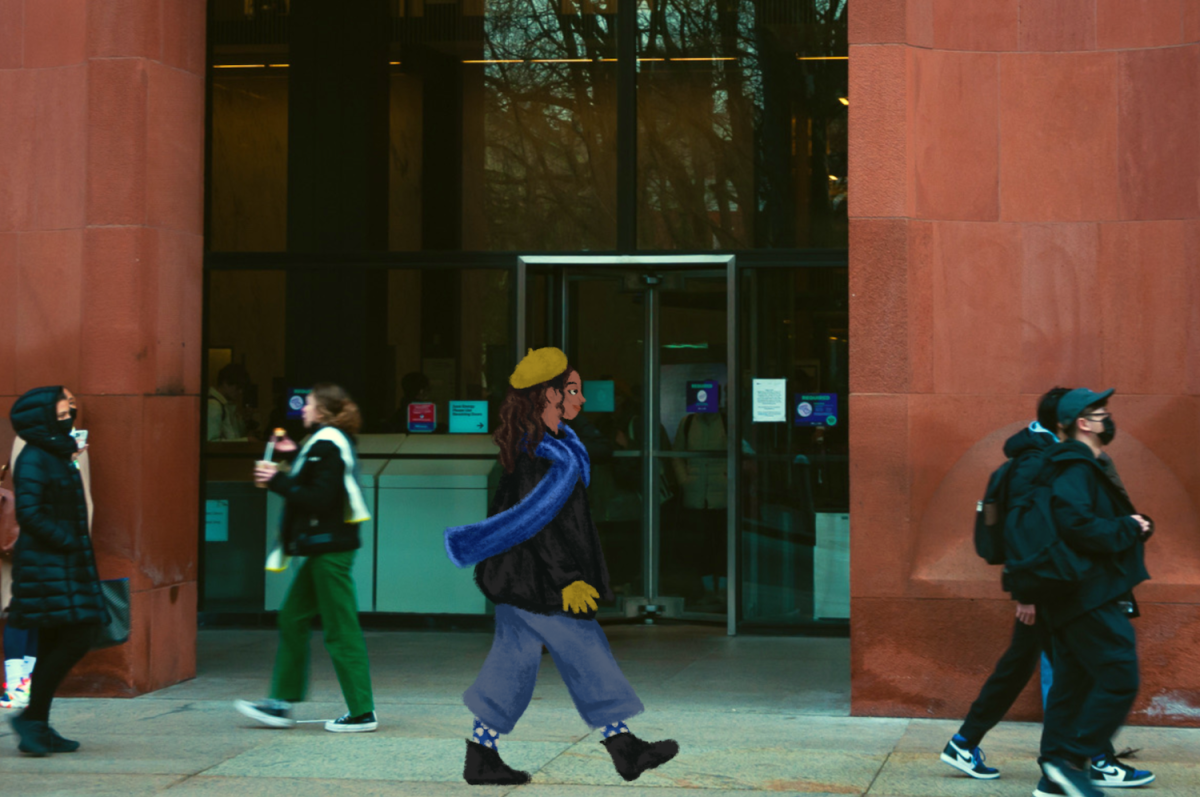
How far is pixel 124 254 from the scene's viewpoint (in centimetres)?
806

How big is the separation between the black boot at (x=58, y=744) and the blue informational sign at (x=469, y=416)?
4.24 metres

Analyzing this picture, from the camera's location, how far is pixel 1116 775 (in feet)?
19.3

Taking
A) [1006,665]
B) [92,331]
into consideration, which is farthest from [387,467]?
[1006,665]

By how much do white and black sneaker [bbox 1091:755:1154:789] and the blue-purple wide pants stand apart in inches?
75.7

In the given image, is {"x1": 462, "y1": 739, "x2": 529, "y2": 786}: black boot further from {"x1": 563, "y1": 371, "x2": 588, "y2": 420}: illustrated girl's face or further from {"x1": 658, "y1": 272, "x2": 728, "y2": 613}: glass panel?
{"x1": 658, "y1": 272, "x2": 728, "y2": 613}: glass panel

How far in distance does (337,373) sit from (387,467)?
30.6 inches

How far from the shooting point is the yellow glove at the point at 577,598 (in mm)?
5691

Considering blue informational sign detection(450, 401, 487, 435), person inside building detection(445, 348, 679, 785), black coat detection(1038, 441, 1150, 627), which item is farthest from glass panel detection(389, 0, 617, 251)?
black coat detection(1038, 441, 1150, 627)

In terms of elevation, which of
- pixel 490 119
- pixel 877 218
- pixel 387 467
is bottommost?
pixel 387 467

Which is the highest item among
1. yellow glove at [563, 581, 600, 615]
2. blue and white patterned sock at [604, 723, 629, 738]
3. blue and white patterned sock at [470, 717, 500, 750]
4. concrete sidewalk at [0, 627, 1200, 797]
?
yellow glove at [563, 581, 600, 615]

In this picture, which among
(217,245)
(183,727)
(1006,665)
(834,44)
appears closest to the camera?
(1006,665)

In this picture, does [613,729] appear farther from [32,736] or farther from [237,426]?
[237,426]

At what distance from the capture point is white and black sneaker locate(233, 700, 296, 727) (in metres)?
7.06

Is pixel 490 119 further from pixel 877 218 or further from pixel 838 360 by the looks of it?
pixel 877 218
